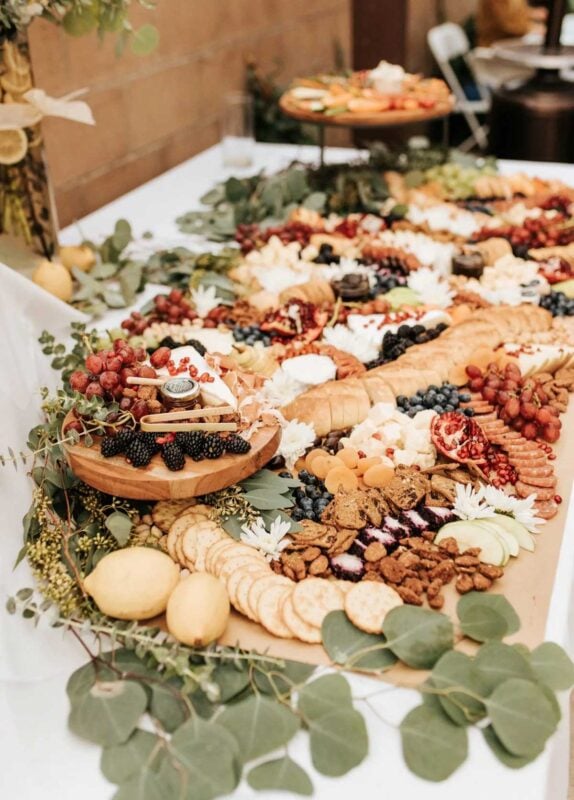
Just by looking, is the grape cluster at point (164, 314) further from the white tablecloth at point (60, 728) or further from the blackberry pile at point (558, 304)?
the blackberry pile at point (558, 304)

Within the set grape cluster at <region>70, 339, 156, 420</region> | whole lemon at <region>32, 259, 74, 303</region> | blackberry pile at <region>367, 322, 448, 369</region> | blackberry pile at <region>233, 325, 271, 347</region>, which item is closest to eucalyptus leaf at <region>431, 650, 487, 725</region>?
grape cluster at <region>70, 339, 156, 420</region>

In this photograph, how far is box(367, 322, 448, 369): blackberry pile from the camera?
1.68 meters

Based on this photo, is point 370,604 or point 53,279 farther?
point 53,279

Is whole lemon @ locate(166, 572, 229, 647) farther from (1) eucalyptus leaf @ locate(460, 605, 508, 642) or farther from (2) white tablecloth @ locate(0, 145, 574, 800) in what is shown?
(1) eucalyptus leaf @ locate(460, 605, 508, 642)

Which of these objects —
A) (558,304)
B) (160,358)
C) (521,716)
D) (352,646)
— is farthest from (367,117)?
(521,716)

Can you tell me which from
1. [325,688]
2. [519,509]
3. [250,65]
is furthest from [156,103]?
[325,688]

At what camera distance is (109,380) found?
1.20 m

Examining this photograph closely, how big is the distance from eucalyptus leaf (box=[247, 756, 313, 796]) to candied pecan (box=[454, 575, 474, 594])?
35cm

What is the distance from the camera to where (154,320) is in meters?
1.80

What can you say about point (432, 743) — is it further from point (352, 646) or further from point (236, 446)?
point (236, 446)

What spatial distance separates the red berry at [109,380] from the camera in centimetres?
120

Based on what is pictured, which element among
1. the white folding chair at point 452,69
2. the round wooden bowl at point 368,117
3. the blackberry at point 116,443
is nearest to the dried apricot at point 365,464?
the blackberry at point 116,443

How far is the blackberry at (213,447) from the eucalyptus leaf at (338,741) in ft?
1.33

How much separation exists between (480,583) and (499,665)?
0.53 ft
